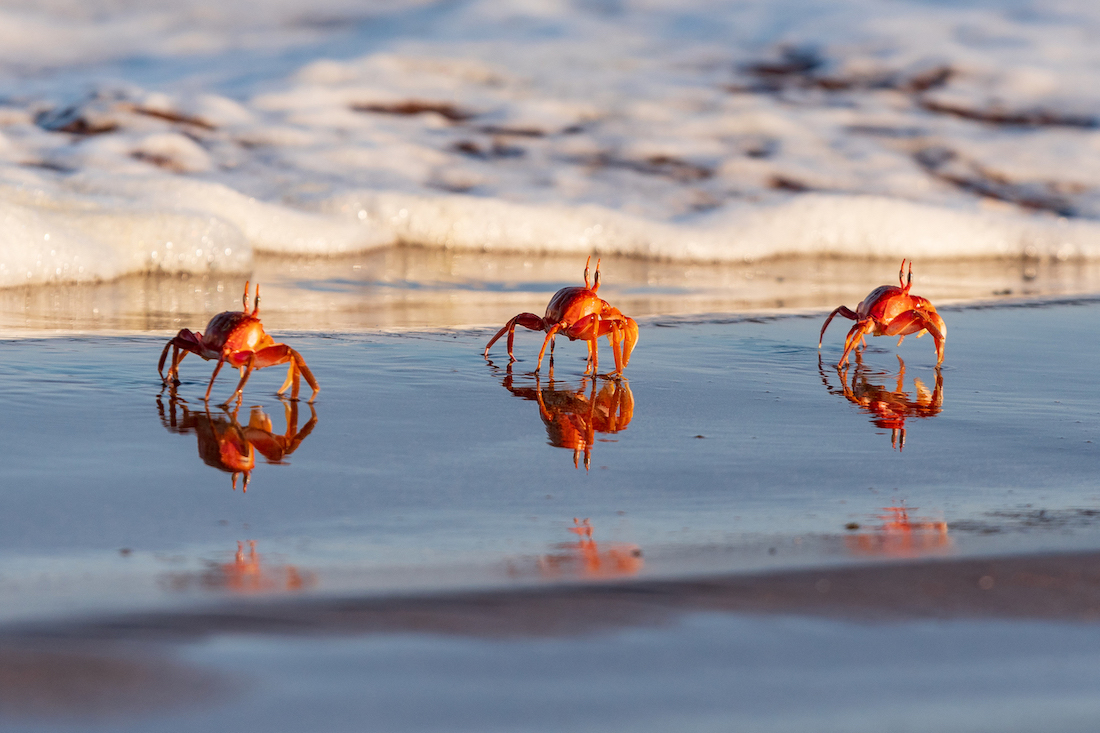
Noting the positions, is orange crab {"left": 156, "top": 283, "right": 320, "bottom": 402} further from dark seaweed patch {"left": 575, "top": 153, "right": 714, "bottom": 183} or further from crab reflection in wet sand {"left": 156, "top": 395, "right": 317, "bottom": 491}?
dark seaweed patch {"left": 575, "top": 153, "right": 714, "bottom": 183}

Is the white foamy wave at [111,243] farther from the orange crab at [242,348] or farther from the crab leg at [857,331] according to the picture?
the crab leg at [857,331]

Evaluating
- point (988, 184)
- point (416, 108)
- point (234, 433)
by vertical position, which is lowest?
point (234, 433)

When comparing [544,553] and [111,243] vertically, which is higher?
[111,243]

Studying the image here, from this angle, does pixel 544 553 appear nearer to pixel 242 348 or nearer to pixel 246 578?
pixel 246 578

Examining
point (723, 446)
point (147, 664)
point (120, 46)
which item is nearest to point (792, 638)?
point (147, 664)

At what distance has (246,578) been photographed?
2.23 meters

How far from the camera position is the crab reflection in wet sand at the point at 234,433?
10.2ft

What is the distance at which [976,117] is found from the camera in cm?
1162

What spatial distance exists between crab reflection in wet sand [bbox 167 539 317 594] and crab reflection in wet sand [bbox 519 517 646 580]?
0.46 m

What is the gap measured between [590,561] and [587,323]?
2.08 metres

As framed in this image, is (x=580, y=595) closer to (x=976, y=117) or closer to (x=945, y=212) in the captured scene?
(x=945, y=212)

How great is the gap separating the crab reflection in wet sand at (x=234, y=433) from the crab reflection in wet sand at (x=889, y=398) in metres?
1.75

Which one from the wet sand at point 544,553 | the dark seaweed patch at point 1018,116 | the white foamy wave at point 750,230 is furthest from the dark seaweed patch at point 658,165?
the wet sand at point 544,553

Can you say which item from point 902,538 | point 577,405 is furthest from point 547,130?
point 902,538
